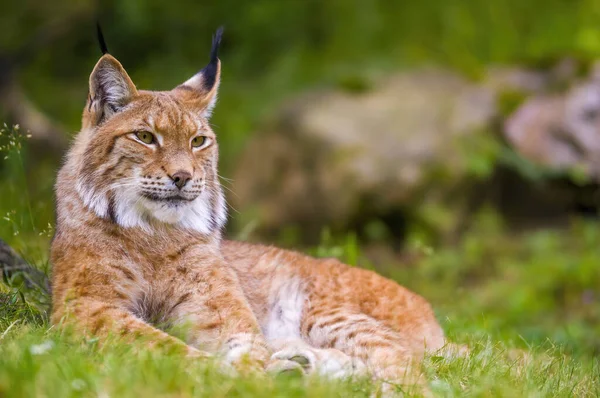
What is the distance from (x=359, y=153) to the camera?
31.4ft

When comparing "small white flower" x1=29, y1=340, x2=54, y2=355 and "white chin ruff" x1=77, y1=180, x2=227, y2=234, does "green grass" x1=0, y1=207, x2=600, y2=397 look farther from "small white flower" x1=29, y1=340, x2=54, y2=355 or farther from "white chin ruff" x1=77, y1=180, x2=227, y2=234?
"white chin ruff" x1=77, y1=180, x2=227, y2=234

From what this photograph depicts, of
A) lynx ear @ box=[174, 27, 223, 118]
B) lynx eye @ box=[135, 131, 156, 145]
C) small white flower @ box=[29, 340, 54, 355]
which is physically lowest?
small white flower @ box=[29, 340, 54, 355]

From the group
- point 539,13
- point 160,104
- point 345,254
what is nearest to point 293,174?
point 345,254

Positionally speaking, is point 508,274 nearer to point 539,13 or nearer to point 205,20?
point 539,13

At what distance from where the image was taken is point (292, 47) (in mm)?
12125

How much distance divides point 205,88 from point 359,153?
4.59 meters

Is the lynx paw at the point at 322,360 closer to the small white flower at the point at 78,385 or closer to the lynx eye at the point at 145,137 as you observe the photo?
the small white flower at the point at 78,385

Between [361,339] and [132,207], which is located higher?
[132,207]

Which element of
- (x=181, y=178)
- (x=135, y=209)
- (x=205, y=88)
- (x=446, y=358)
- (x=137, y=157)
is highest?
(x=205, y=88)

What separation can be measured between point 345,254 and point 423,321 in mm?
1971

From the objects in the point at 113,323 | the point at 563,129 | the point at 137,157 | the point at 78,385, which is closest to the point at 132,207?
the point at 137,157

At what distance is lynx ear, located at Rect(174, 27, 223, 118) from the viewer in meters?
4.99

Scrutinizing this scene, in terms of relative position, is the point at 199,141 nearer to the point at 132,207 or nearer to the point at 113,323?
the point at 132,207

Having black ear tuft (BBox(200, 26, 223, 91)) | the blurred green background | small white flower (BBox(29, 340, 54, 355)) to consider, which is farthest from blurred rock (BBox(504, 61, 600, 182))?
small white flower (BBox(29, 340, 54, 355))
